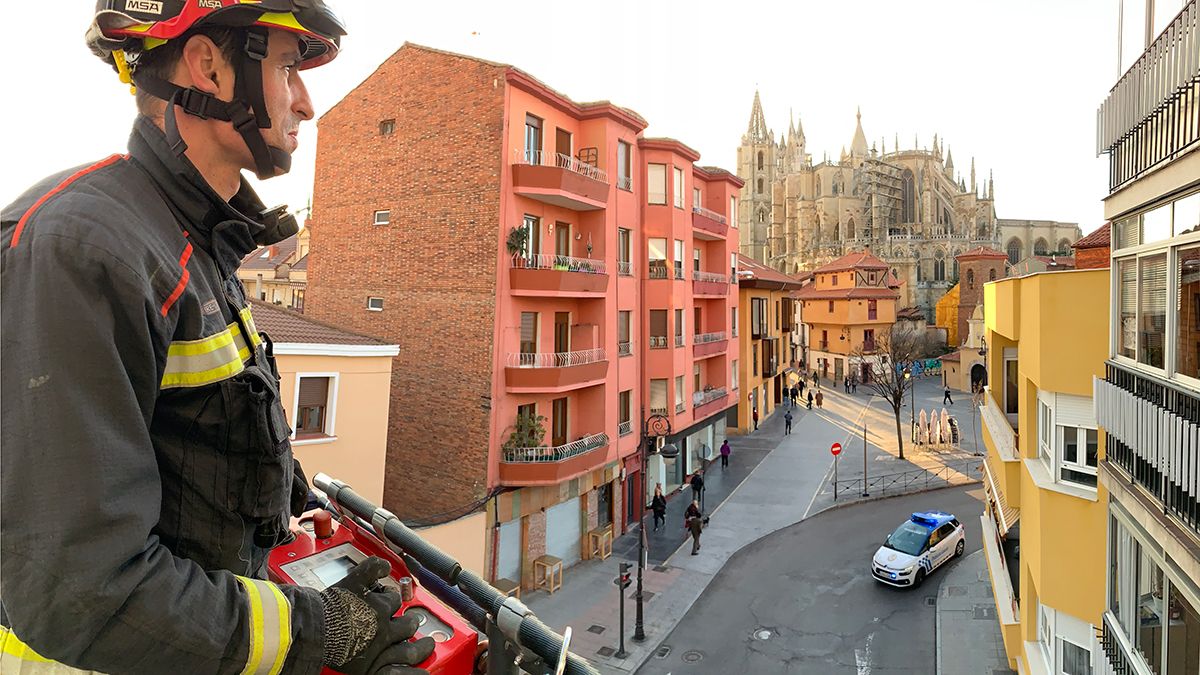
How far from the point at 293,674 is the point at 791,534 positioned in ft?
75.7

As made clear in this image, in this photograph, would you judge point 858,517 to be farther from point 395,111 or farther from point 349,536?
point 349,536

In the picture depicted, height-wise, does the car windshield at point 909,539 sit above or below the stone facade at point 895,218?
below

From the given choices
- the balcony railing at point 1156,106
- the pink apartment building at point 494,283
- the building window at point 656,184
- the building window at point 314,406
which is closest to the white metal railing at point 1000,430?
the balcony railing at point 1156,106

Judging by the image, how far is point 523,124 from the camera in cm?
1788

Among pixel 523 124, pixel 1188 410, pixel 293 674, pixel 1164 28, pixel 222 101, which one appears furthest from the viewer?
pixel 523 124

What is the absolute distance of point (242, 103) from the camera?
2131 millimetres

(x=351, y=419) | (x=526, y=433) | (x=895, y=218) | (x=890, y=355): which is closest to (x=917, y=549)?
(x=526, y=433)

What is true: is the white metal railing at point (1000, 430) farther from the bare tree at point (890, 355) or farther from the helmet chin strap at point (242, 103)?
the bare tree at point (890, 355)

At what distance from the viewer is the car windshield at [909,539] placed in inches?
739

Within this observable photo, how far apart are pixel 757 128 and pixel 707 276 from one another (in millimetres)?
95289

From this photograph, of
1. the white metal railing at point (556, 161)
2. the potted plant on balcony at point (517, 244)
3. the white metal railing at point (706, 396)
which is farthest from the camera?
the white metal railing at point (706, 396)

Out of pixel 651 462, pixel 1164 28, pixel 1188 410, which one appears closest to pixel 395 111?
pixel 651 462

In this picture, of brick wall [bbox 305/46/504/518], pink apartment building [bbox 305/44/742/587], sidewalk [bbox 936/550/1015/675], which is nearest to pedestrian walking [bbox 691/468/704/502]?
pink apartment building [bbox 305/44/742/587]

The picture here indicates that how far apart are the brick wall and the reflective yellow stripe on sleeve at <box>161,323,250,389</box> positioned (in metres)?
Result: 15.3
